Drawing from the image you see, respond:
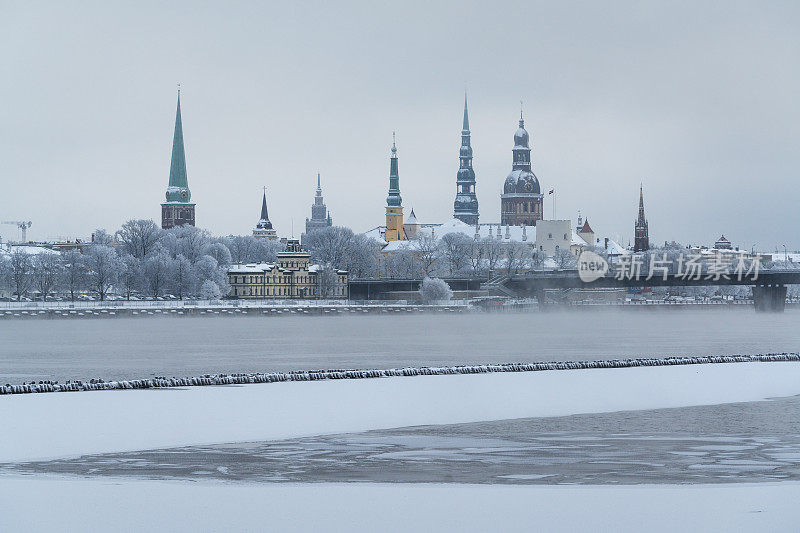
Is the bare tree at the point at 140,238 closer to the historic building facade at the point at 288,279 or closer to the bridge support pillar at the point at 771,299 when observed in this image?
the historic building facade at the point at 288,279

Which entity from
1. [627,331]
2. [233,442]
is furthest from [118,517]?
[627,331]

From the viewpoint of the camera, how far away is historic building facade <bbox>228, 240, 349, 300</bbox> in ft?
521

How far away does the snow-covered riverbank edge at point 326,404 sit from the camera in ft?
65.5

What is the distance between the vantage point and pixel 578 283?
124062mm

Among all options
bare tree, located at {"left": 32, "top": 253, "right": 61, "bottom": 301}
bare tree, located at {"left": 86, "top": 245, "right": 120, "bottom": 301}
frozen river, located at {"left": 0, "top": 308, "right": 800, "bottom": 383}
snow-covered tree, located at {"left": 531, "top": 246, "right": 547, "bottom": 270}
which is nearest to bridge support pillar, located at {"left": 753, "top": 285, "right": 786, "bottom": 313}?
frozen river, located at {"left": 0, "top": 308, "right": 800, "bottom": 383}

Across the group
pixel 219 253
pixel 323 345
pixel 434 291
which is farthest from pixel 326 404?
pixel 219 253

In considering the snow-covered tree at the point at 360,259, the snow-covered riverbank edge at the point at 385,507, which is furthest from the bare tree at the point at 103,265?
the snow-covered riverbank edge at the point at 385,507

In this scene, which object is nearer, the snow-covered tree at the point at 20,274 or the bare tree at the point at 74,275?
A: the bare tree at the point at 74,275

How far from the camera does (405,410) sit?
24.4m

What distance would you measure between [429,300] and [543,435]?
120789mm

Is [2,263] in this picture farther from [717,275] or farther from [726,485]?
[726,485]

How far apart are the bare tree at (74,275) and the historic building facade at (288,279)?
70.6 feet

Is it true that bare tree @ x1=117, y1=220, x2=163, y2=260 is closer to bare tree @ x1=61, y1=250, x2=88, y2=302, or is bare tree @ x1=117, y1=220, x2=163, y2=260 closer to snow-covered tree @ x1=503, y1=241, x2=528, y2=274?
bare tree @ x1=61, y1=250, x2=88, y2=302

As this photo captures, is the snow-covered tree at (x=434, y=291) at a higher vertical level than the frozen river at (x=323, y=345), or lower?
higher
